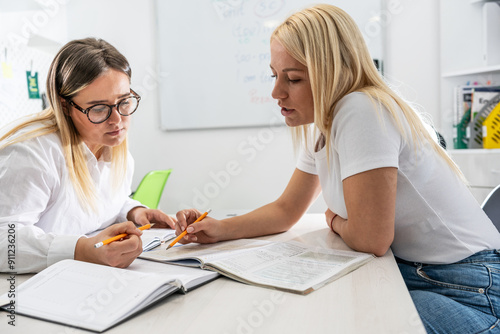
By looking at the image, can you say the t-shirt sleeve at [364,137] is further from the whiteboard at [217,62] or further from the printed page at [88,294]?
the whiteboard at [217,62]

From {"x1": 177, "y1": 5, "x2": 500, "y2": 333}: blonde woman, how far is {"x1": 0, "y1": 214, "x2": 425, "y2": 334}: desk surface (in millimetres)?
178

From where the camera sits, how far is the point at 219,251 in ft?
3.18

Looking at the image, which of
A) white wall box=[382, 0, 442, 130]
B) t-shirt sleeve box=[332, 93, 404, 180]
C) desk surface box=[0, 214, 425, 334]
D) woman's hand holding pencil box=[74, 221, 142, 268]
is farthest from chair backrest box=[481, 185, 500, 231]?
white wall box=[382, 0, 442, 130]

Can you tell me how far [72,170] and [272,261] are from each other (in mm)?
584

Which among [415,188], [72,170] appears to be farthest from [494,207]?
[72,170]

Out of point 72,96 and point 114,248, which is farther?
point 72,96

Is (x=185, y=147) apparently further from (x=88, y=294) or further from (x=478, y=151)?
(x=88, y=294)

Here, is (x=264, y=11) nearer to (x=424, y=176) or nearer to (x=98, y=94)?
(x=98, y=94)

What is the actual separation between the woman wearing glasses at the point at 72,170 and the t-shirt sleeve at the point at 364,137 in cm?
47

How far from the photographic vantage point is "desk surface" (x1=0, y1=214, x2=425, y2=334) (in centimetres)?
58

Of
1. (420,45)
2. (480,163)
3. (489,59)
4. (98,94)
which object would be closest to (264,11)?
(420,45)

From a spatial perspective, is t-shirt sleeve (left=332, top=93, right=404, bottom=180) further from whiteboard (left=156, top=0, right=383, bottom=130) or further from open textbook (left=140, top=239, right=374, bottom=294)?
whiteboard (left=156, top=0, right=383, bottom=130)

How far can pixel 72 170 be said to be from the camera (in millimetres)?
1117

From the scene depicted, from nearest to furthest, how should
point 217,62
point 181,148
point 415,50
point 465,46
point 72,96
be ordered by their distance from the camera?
point 72,96, point 465,46, point 415,50, point 217,62, point 181,148
